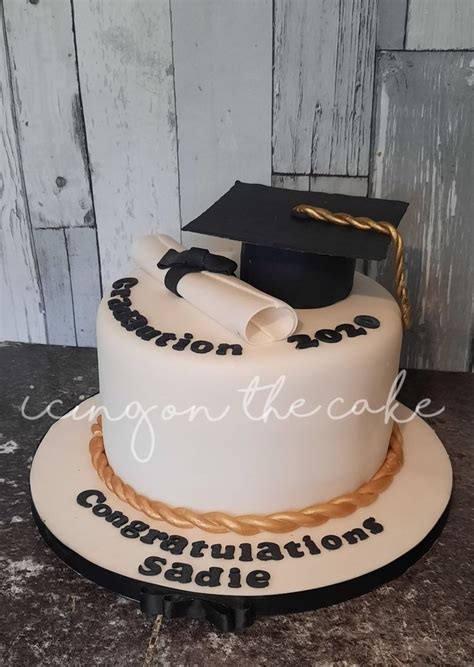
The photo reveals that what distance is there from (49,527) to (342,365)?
481 millimetres

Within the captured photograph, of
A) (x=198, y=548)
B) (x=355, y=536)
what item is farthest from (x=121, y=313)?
(x=355, y=536)

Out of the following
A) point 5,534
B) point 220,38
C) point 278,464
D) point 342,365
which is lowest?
point 5,534

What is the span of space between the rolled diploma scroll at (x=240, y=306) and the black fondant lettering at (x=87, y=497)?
32cm

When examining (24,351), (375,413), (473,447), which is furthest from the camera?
(24,351)

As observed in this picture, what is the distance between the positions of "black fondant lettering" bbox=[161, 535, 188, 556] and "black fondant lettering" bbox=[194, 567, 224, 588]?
0.05m

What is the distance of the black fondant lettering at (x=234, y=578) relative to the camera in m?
0.95

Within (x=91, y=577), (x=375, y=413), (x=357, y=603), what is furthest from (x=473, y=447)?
(x=91, y=577)

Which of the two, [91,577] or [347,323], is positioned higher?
[347,323]

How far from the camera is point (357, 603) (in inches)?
38.9

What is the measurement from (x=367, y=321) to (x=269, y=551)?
1.16 ft

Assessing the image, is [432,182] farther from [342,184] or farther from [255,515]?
[255,515]

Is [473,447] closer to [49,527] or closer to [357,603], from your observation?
[357,603]

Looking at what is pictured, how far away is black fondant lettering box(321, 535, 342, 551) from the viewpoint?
101 centimetres

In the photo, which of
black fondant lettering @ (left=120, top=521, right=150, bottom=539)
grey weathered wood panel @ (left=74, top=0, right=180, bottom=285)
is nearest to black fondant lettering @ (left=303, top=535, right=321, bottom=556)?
black fondant lettering @ (left=120, top=521, right=150, bottom=539)
